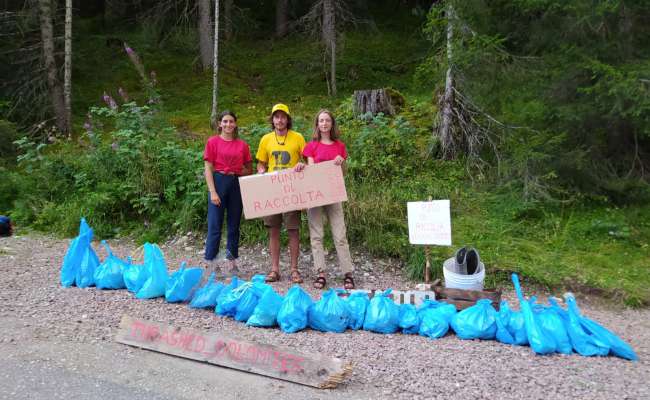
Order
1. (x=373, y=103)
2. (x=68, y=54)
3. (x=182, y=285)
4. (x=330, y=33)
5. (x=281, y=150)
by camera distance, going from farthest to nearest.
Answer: (x=330, y=33) < (x=68, y=54) < (x=373, y=103) < (x=281, y=150) < (x=182, y=285)

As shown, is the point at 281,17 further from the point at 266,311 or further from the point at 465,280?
the point at 266,311

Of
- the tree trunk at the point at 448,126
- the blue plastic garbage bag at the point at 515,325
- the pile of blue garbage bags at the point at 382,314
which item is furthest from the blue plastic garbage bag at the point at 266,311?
the tree trunk at the point at 448,126

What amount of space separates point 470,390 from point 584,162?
15.6 feet

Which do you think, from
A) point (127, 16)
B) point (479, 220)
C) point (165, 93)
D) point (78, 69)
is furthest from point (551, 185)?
point (127, 16)

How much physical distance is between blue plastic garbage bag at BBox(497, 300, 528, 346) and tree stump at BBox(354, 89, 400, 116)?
21.3ft

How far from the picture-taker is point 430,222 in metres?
5.82

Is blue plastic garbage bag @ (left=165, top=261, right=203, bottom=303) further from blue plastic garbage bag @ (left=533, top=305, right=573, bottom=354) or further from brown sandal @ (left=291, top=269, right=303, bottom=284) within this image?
blue plastic garbage bag @ (left=533, top=305, right=573, bottom=354)

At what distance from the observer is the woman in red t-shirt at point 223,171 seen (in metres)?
5.99

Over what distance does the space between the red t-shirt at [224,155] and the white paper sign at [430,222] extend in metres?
1.93

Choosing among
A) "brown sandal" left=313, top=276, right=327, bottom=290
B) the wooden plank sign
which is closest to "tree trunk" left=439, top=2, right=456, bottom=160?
"brown sandal" left=313, top=276, right=327, bottom=290

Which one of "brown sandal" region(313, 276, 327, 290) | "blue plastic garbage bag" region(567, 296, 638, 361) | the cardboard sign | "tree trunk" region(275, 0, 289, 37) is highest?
"tree trunk" region(275, 0, 289, 37)

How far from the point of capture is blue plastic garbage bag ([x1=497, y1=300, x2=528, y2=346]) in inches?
176

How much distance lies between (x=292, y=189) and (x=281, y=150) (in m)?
0.47

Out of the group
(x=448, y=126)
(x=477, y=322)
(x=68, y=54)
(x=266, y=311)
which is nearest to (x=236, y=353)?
(x=266, y=311)
